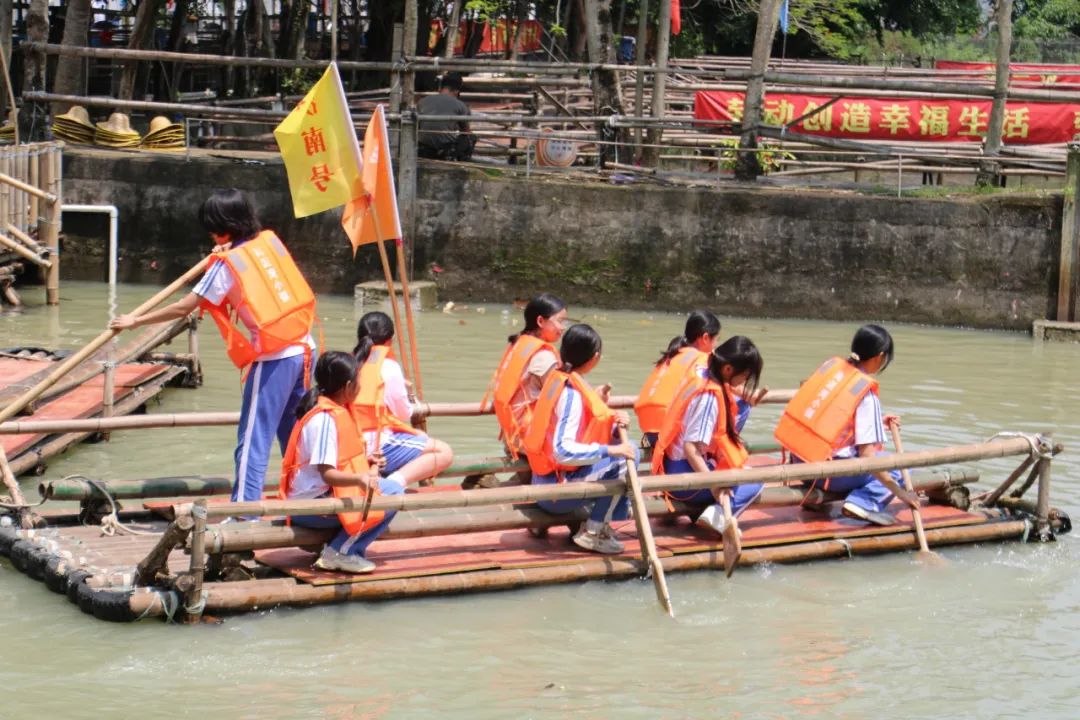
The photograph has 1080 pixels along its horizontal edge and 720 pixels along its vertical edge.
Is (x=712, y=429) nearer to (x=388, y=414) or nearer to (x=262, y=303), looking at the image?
(x=388, y=414)

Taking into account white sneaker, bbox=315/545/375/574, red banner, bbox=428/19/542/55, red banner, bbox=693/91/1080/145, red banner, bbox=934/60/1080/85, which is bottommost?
white sneaker, bbox=315/545/375/574

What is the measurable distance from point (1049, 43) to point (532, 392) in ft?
88.1

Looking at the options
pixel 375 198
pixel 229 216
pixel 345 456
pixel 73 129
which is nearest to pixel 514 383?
pixel 345 456

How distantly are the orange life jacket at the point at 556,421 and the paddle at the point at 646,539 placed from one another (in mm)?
151

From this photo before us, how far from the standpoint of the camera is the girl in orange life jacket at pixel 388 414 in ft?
22.0

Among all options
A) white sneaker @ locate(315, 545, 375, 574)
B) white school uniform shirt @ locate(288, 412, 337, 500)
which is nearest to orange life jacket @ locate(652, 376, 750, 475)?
white sneaker @ locate(315, 545, 375, 574)

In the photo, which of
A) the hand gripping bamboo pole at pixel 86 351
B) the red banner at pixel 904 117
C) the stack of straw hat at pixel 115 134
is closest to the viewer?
the hand gripping bamboo pole at pixel 86 351

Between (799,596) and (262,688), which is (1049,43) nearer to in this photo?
(799,596)

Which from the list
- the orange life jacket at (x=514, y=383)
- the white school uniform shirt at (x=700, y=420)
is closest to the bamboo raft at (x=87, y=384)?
the orange life jacket at (x=514, y=383)

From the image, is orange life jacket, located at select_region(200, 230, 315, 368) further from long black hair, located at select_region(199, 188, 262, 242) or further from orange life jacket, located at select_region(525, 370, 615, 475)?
orange life jacket, located at select_region(525, 370, 615, 475)

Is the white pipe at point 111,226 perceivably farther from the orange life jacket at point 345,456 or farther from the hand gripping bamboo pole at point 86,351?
the orange life jacket at point 345,456

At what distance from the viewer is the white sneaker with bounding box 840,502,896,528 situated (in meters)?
7.57

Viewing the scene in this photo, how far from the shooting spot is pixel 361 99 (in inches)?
851

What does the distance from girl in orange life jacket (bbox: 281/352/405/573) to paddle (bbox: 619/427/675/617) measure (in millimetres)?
1090
